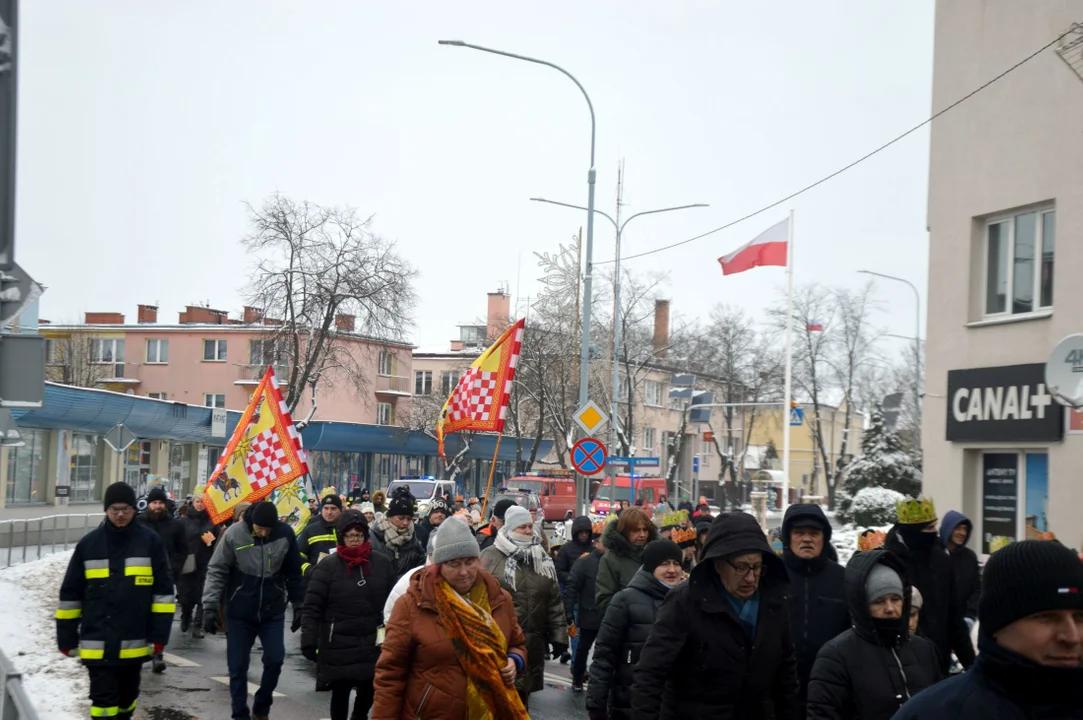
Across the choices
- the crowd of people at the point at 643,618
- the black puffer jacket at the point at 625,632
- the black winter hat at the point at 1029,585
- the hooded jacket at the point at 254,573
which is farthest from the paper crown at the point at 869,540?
the black winter hat at the point at 1029,585

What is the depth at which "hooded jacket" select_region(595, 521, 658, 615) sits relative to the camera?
945 centimetres

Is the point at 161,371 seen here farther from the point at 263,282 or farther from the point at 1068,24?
the point at 1068,24

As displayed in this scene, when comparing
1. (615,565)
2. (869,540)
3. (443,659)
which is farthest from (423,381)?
(443,659)

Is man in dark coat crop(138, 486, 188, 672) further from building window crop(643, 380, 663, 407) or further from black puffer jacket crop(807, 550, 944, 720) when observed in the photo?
building window crop(643, 380, 663, 407)

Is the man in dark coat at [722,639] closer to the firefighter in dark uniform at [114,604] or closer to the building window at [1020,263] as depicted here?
the firefighter in dark uniform at [114,604]

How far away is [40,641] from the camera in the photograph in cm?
1494

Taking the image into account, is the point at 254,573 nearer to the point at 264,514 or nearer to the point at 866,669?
the point at 264,514

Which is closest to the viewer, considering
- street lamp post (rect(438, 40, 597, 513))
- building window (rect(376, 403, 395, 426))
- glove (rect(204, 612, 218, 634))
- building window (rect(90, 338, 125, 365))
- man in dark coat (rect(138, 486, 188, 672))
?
glove (rect(204, 612, 218, 634))

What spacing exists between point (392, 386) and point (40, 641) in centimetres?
6550

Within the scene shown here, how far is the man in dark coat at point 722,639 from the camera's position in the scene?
5082 millimetres

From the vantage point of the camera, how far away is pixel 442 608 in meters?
5.79

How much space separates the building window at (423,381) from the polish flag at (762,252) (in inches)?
2408

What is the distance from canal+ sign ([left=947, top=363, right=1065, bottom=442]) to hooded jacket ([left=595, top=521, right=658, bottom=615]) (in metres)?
8.02

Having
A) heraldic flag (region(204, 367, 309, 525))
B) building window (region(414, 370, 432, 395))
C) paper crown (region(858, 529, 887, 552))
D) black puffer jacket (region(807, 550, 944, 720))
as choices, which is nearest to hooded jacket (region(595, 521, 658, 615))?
paper crown (region(858, 529, 887, 552))
